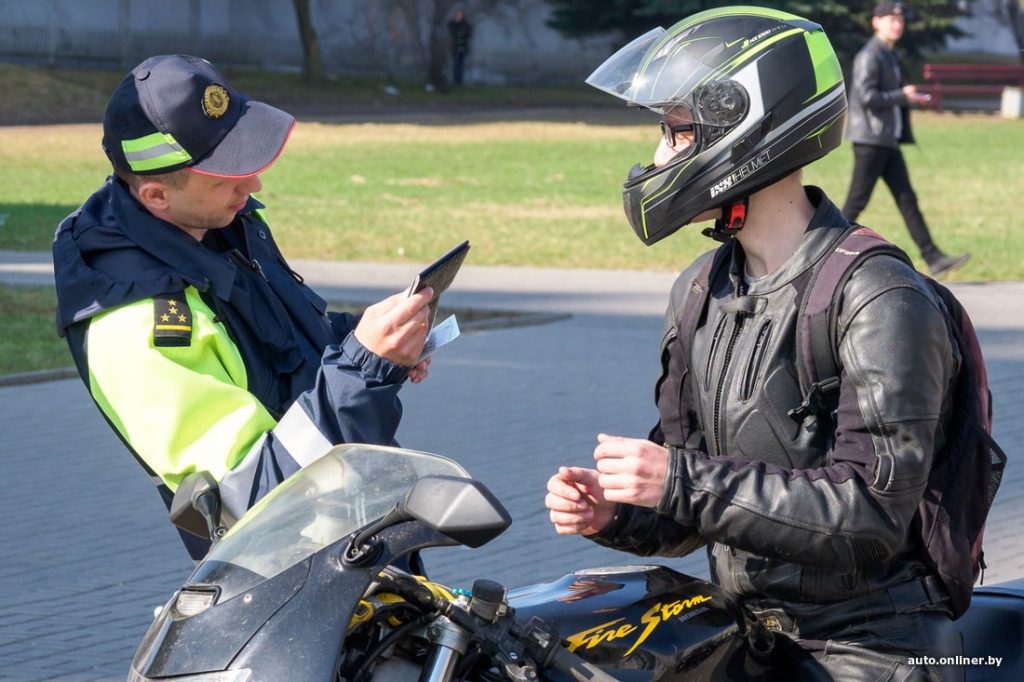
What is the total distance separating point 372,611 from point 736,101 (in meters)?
1.13

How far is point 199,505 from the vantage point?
241 centimetres

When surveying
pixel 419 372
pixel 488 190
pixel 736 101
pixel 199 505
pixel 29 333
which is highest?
pixel 736 101

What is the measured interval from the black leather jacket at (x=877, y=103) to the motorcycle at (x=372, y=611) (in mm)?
10399

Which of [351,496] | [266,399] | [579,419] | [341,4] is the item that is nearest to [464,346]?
[579,419]

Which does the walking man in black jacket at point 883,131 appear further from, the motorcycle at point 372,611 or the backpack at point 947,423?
the motorcycle at point 372,611

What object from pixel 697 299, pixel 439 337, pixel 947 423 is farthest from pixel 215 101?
pixel 947 423

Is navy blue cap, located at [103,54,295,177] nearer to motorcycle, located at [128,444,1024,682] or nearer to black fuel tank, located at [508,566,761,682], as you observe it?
motorcycle, located at [128,444,1024,682]

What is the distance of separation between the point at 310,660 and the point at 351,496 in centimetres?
29

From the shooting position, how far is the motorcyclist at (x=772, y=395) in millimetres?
2357

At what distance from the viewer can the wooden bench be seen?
4562cm

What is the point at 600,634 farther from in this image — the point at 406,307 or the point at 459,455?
the point at 459,455

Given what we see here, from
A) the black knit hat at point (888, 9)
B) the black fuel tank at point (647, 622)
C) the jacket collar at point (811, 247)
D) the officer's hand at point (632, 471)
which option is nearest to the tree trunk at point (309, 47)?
the black knit hat at point (888, 9)

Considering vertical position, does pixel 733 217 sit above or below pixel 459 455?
above

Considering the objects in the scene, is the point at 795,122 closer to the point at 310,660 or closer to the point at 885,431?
the point at 885,431
